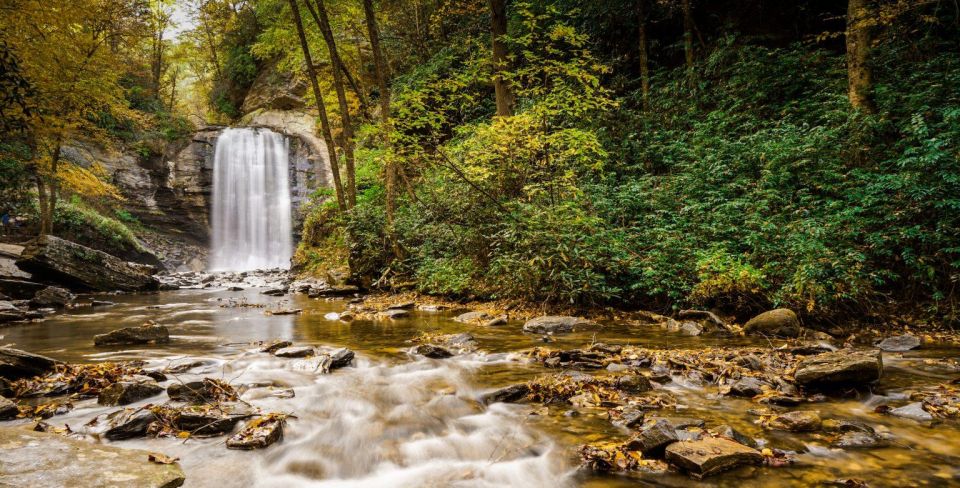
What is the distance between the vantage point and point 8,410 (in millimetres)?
3561

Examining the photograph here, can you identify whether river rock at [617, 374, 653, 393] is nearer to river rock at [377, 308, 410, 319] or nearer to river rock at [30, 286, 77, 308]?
river rock at [377, 308, 410, 319]

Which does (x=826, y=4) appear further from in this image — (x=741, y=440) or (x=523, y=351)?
(x=741, y=440)

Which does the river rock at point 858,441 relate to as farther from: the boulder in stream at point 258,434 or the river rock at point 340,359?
the river rock at point 340,359

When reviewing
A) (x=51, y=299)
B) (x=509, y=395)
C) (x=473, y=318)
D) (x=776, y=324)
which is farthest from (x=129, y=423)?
(x=51, y=299)

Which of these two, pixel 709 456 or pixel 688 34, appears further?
pixel 688 34

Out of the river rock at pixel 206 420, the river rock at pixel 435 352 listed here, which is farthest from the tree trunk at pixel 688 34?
the river rock at pixel 206 420

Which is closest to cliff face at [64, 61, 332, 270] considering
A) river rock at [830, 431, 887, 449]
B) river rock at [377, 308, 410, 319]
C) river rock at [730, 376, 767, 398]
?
river rock at [377, 308, 410, 319]

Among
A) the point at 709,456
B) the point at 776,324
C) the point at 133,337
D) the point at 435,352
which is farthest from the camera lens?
the point at 133,337

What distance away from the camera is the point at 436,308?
9.48m

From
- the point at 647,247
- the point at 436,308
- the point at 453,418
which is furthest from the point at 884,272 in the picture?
the point at 436,308

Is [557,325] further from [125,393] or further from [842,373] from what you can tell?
[125,393]

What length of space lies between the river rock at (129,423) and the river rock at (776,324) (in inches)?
265

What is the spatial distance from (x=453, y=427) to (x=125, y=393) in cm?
288

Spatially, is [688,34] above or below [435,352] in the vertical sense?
above
